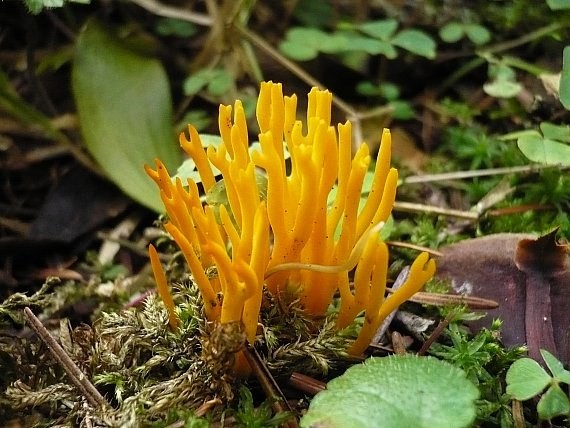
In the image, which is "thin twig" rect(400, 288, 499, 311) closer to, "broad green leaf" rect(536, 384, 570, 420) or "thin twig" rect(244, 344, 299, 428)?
"broad green leaf" rect(536, 384, 570, 420)

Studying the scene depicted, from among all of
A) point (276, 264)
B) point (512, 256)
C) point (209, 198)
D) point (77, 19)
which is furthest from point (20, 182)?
point (512, 256)

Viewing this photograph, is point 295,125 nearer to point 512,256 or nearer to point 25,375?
point 512,256

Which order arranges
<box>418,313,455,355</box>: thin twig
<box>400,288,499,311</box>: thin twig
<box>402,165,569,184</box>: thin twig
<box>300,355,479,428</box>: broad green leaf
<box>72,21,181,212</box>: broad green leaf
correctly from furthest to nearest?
<box>72,21,181,212</box>: broad green leaf, <box>402,165,569,184</box>: thin twig, <box>400,288,499,311</box>: thin twig, <box>418,313,455,355</box>: thin twig, <box>300,355,479,428</box>: broad green leaf

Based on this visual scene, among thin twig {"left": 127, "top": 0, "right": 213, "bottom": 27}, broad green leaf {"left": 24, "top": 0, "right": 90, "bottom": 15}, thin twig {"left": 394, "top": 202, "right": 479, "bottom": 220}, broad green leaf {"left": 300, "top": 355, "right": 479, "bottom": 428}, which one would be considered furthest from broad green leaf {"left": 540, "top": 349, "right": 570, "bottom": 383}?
thin twig {"left": 127, "top": 0, "right": 213, "bottom": 27}

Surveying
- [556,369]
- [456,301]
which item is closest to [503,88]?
[456,301]

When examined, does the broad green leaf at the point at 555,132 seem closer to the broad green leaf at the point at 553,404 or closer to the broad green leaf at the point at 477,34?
the broad green leaf at the point at 477,34
